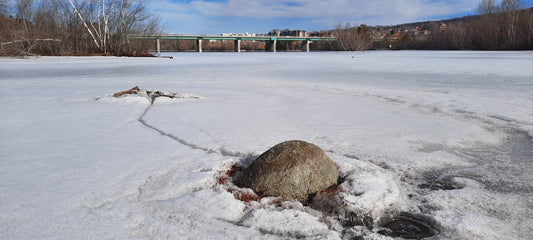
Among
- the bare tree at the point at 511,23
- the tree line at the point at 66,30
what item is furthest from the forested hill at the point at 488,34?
the tree line at the point at 66,30

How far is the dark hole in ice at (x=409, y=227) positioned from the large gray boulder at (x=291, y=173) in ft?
1.54

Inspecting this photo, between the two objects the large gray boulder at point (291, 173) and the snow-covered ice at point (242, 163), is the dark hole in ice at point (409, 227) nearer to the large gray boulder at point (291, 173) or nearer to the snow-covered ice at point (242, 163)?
the snow-covered ice at point (242, 163)

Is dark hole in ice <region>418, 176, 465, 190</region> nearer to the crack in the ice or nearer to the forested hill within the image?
the crack in the ice

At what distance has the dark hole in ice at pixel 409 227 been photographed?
5.57 ft

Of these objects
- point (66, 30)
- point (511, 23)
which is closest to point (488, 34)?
point (511, 23)

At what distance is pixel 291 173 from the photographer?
82.7 inches

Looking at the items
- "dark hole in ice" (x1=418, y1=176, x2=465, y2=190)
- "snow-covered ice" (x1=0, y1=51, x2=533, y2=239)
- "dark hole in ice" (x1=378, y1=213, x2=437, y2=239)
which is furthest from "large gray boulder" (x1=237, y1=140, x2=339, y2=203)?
"dark hole in ice" (x1=418, y1=176, x2=465, y2=190)

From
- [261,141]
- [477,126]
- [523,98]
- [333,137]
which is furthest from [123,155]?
[523,98]

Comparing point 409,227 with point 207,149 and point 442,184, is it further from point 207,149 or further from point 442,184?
point 207,149

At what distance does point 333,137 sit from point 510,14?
60.7m

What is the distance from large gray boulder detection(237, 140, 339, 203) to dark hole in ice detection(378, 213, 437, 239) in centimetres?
47

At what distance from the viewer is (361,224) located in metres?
1.80

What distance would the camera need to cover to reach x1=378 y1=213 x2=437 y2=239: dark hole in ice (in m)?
1.70

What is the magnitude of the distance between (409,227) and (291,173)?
0.70 metres
